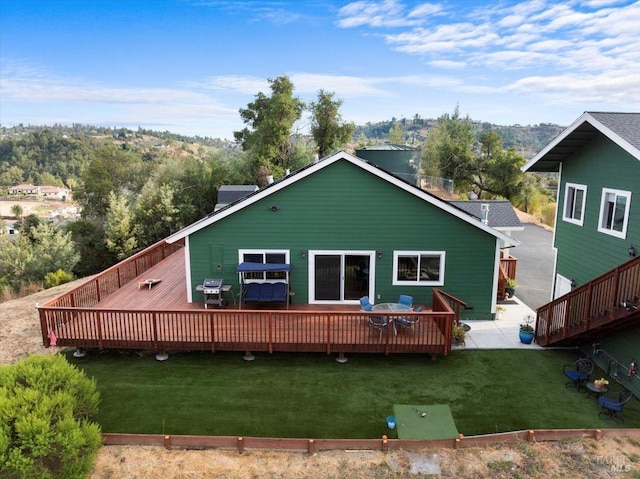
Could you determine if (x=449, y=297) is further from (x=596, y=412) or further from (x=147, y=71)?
(x=147, y=71)

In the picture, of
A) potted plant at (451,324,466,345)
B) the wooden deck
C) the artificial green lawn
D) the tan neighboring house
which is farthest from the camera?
the tan neighboring house

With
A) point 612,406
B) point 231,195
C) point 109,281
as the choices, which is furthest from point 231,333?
point 231,195

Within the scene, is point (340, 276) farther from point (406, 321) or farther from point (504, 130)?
point (504, 130)

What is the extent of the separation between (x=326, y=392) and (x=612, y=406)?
544 centimetres

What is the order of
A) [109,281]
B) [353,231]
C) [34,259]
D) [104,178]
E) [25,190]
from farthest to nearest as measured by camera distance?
[25,190]
[104,178]
[34,259]
[109,281]
[353,231]

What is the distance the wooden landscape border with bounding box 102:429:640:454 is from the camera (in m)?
7.25

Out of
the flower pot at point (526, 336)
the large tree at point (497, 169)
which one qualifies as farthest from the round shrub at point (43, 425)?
the large tree at point (497, 169)

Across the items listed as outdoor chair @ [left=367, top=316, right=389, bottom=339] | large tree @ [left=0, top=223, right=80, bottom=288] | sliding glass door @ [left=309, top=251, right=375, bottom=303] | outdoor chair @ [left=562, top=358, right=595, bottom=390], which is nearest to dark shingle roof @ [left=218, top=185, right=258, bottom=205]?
large tree @ [left=0, top=223, right=80, bottom=288]

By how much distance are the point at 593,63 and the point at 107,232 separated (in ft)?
103

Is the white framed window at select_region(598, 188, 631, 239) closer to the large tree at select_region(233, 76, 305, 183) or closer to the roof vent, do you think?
the roof vent

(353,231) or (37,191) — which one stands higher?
(353,231)

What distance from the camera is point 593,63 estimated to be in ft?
77.3

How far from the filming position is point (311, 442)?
7176 mm

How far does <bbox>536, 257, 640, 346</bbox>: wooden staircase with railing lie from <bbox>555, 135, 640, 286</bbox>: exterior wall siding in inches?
33.3
